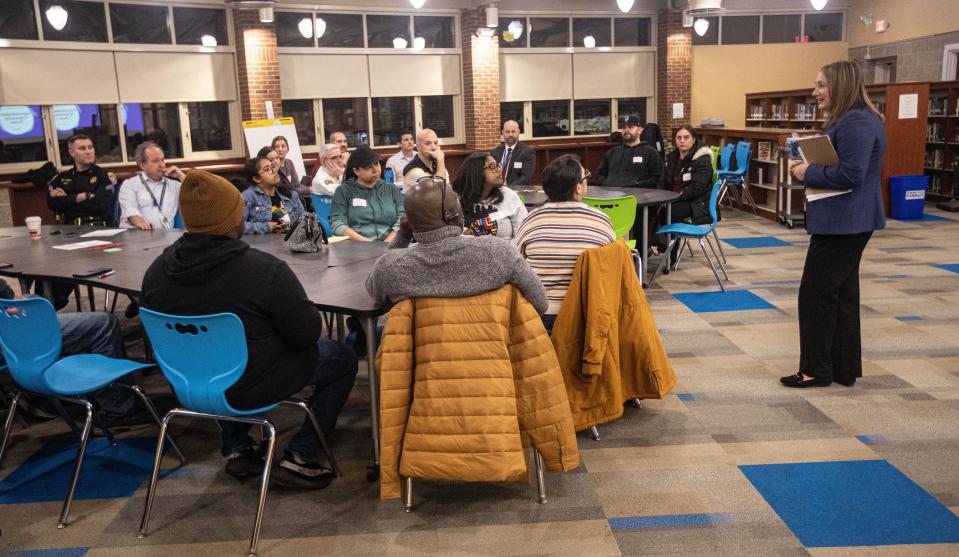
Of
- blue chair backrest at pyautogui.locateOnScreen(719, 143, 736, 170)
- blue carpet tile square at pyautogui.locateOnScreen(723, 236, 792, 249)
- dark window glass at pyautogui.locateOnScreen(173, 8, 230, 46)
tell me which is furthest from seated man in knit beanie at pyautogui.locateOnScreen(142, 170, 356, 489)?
dark window glass at pyautogui.locateOnScreen(173, 8, 230, 46)

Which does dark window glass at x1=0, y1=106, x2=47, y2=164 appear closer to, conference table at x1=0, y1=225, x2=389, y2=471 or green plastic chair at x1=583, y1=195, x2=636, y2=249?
conference table at x1=0, y1=225, x2=389, y2=471

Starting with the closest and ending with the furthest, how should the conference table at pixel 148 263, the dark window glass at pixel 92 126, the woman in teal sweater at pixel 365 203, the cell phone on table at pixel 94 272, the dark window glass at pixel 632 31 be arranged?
the conference table at pixel 148 263, the cell phone on table at pixel 94 272, the woman in teal sweater at pixel 365 203, the dark window glass at pixel 92 126, the dark window glass at pixel 632 31

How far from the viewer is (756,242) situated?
8461mm

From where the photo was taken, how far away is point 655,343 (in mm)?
3486

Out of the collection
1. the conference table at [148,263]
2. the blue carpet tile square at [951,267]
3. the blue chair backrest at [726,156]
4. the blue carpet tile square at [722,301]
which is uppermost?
the blue chair backrest at [726,156]

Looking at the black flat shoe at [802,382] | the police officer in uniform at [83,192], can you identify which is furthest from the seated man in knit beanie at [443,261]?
the police officer in uniform at [83,192]

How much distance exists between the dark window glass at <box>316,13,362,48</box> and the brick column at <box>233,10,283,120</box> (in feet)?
3.76

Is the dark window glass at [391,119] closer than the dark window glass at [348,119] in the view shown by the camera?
No

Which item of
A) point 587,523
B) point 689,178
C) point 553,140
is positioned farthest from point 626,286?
point 553,140

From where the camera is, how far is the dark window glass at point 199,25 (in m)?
11.2

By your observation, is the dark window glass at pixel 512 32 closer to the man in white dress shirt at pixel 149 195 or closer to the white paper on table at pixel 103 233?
the man in white dress shirt at pixel 149 195

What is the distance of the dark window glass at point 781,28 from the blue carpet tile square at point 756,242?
23.8ft

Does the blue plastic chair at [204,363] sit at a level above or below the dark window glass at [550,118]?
below

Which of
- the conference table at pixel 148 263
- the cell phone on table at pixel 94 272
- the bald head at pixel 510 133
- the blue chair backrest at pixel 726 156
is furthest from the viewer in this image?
the blue chair backrest at pixel 726 156
